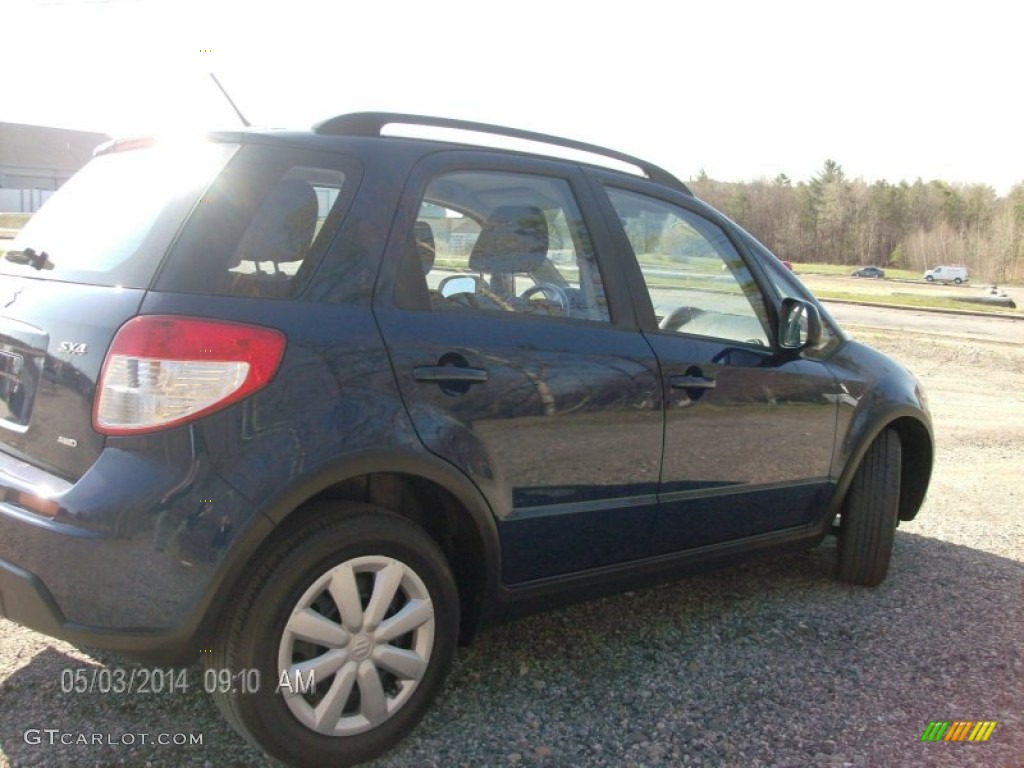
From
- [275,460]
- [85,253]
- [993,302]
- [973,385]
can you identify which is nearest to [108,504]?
[275,460]

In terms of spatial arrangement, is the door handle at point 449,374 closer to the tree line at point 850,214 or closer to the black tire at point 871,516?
the black tire at point 871,516

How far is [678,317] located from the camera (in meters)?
3.45

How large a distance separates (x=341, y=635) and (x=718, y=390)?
1.68 meters

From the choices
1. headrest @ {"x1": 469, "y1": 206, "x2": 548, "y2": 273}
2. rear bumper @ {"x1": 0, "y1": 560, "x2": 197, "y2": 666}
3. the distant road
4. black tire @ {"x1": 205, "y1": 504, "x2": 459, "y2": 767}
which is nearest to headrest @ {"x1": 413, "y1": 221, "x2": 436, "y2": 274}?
headrest @ {"x1": 469, "y1": 206, "x2": 548, "y2": 273}

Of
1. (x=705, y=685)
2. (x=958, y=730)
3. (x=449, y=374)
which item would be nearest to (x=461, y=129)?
(x=449, y=374)

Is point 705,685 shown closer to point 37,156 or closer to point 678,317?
point 678,317

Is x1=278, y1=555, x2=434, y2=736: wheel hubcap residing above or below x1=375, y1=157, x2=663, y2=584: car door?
below

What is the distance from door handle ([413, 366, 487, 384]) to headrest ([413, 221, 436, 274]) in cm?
32

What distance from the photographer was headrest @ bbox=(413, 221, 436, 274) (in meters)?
2.73

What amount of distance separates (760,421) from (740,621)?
0.85 meters

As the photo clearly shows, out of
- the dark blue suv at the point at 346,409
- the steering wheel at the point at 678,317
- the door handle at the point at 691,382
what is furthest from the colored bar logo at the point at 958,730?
the steering wheel at the point at 678,317

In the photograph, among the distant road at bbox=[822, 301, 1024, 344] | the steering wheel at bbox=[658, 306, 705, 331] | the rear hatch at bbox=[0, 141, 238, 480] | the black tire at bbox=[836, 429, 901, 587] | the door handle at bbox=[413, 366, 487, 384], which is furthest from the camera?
the distant road at bbox=[822, 301, 1024, 344]

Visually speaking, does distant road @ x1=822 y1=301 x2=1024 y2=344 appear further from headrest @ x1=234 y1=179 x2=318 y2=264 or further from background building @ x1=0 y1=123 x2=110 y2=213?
background building @ x1=0 y1=123 x2=110 y2=213

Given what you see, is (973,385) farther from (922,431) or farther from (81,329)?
(81,329)
